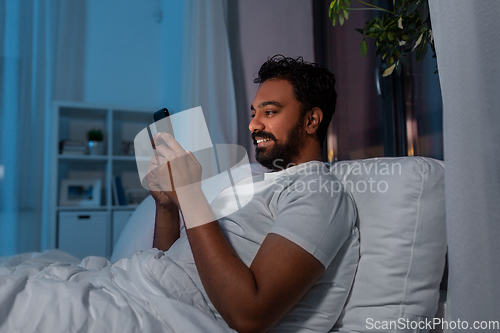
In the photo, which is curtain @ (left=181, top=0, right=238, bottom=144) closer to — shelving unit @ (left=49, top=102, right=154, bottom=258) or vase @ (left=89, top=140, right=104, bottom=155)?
shelving unit @ (left=49, top=102, right=154, bottom=258)

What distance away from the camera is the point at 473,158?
58cm

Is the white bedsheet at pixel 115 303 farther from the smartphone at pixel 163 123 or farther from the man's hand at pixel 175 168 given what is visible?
the smartphone at pixel 163 123

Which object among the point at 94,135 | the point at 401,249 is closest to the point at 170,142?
the point at 401,249

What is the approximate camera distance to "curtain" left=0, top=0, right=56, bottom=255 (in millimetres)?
2325

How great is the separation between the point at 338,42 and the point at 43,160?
2.02 metres

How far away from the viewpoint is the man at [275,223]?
665 millimetres

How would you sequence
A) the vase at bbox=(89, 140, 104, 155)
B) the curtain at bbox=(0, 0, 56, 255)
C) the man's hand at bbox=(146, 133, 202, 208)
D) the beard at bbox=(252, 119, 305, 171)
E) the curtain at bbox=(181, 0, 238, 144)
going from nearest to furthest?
the man's hand at bbox=(146, 133, 202, 208), the beard at bbox=(252, 119, 305, 171), the curtain at bbox=(181, 0, 238, 144), the curtain at bbox=(0, 0, 56, 255), the vase at bbox=(89, 140, 104, 155)

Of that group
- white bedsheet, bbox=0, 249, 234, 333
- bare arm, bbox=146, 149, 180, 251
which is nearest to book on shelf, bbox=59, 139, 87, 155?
bare arm, bbox=146, 149, 180, 251

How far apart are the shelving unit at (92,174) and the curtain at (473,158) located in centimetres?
224

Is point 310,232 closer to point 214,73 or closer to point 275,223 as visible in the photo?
point 275,223

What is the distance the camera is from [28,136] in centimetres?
241

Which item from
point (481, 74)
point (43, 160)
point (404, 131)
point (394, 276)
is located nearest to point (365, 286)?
point (394, 276)

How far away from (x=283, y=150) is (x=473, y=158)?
52cm

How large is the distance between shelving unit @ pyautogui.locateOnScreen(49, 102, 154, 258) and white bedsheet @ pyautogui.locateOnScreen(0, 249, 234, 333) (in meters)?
1.79
